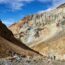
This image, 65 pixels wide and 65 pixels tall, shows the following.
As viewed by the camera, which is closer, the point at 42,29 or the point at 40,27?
the point at 42,29

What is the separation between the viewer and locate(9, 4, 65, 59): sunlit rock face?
14375 cm

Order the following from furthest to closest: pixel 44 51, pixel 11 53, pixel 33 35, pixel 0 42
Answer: pixel 33 35 < pixel 44 51 < pixel 0 42 < pixel 11 53

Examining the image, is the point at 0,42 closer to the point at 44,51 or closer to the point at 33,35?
the point at 44,51

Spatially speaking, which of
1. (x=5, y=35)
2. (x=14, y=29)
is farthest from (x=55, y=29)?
(x=5, y=35)

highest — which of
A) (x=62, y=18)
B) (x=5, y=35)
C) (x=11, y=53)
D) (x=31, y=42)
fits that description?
(x=62, y=18)

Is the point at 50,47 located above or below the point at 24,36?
below

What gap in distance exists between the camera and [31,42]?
157m

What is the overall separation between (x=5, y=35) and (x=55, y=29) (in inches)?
4390

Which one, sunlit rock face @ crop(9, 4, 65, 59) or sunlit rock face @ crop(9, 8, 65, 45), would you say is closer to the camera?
sunlit rock face @ crop(9, 4, 65, 59)

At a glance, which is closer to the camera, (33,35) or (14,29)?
(33,35)

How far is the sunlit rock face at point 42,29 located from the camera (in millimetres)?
143750

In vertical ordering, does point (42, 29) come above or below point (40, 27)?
below

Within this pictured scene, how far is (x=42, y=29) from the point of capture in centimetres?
16262

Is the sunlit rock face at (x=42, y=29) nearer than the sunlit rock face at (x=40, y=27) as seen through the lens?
Yes
